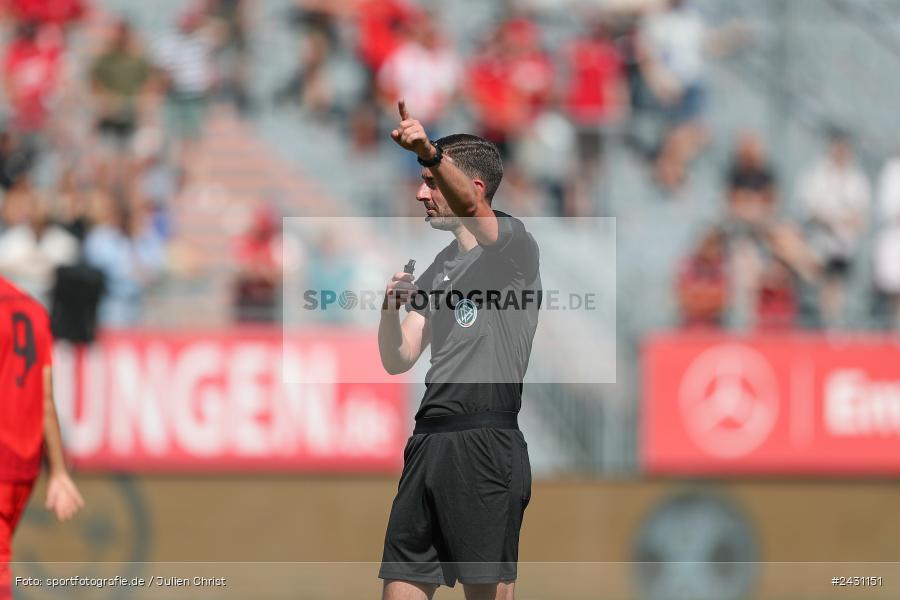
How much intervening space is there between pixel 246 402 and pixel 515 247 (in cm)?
661

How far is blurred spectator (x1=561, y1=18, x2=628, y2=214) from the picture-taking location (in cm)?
1419

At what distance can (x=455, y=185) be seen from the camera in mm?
5176

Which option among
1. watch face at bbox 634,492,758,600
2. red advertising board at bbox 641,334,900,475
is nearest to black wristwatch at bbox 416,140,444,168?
red advertising board at bbox 641,334,900,475

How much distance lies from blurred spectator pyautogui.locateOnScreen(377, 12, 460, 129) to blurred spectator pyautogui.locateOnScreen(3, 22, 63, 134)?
3.16 metres

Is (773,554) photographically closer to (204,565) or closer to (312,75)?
(204,565)

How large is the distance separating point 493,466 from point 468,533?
0.89 ft

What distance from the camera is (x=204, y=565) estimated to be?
38.5ft

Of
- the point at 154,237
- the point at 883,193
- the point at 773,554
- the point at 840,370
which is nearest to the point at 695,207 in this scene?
the point at 883,193

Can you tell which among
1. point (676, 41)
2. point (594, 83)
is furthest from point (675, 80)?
point (594, 83)

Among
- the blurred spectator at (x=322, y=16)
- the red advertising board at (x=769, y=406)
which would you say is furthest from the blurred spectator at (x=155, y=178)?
the red advertising board at (x=769, y=406)

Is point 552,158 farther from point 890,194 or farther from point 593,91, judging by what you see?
point 890,194

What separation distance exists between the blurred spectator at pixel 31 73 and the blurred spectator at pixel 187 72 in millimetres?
1023

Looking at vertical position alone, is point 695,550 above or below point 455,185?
below

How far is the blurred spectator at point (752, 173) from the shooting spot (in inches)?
558
